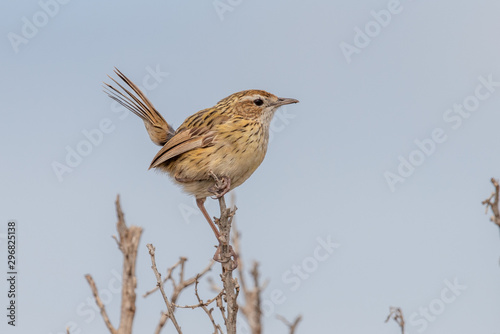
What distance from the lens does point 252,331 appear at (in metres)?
2.40

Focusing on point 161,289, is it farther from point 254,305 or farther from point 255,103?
point 255,103

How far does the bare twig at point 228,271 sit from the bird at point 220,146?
0.76m

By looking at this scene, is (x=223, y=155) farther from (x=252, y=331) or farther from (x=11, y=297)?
(x=252, y=331)

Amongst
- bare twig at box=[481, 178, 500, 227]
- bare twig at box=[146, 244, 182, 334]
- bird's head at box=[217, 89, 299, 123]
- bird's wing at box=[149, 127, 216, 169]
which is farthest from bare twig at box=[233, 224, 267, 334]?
bird's head at box=[217, 89, 299, 123]

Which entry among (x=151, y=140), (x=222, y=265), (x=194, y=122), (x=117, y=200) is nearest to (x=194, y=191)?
(x=194, y=122)

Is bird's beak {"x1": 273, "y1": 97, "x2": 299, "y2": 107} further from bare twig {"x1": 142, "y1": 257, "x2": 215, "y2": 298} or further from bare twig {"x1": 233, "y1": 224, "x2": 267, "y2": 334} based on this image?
bare twig {"x1": 233, "y1": 224, "x2": 267, "y2": 334}

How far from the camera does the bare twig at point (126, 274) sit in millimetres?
3830

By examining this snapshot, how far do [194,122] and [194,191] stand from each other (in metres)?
0.82

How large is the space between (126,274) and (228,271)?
1.09m

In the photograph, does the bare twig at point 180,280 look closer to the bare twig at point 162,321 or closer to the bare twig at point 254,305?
the bare twig at point 162,321

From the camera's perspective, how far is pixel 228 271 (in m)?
4.79

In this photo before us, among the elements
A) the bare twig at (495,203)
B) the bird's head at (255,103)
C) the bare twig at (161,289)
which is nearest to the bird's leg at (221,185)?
the bird's head at (255,103)

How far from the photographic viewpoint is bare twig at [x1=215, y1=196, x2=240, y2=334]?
4.51 meters

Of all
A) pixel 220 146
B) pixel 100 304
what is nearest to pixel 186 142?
pixel 220 146
